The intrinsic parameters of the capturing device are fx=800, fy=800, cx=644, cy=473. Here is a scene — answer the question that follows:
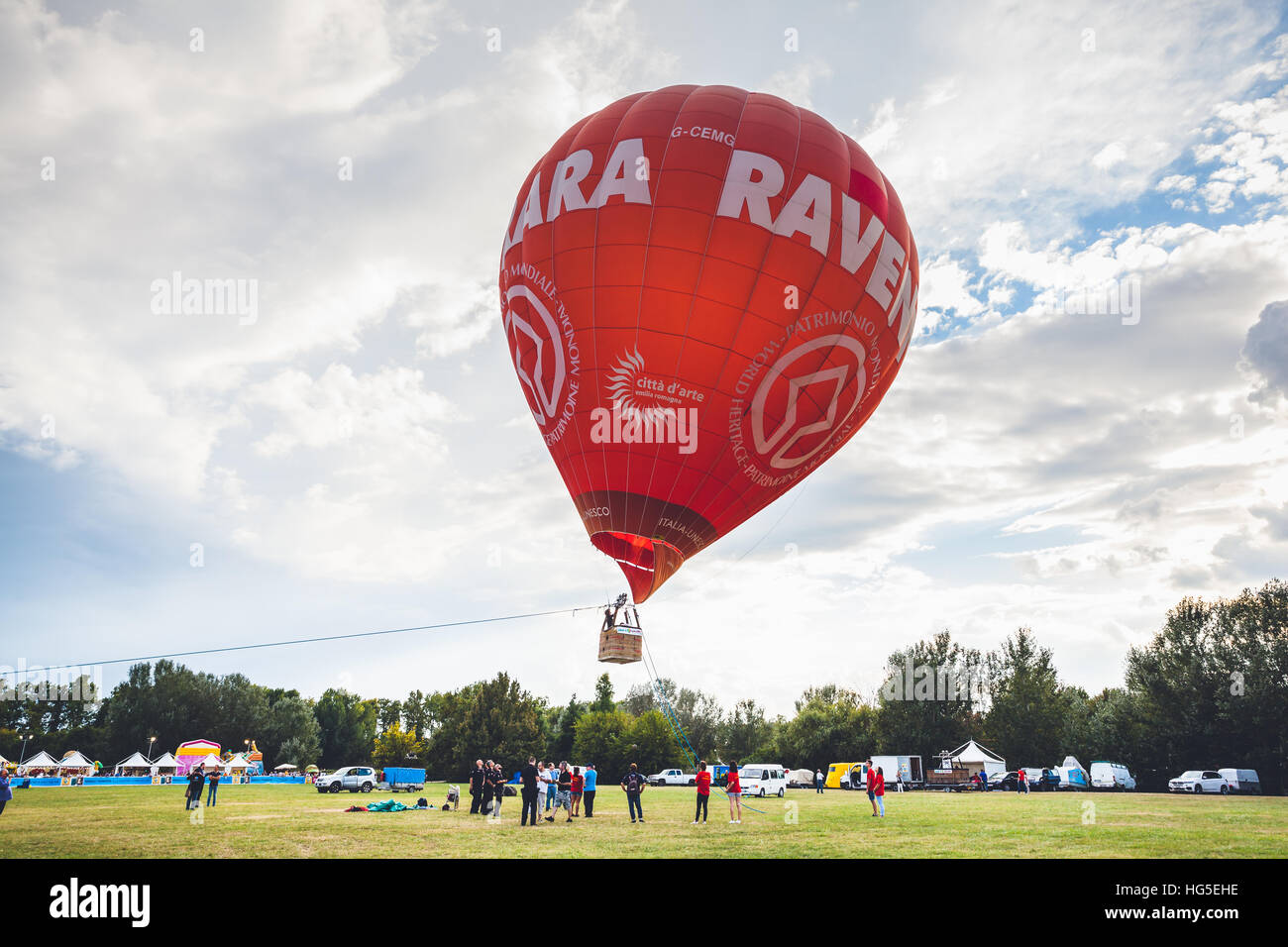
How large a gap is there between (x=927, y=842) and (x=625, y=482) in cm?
803

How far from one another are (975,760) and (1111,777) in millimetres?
7974

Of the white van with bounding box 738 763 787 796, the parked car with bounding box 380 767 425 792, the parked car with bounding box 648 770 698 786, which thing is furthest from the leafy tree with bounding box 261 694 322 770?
the white van with bounding box 738 763 787 796

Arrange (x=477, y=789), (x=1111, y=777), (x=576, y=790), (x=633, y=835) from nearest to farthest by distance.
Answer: (x=633, y=835)
(x=576, y=790)
(x=477, y=789)
(x=1111, y=777)

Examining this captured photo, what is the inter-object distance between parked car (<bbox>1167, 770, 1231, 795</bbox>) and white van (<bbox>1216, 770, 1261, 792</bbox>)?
0.82ft

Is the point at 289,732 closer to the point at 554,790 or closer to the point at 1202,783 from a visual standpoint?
the point at 554,790

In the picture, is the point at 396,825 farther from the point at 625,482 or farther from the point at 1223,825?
the point at 1223,825

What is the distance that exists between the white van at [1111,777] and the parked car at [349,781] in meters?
39.3

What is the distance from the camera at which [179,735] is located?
73812 mm

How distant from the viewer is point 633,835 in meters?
14.8

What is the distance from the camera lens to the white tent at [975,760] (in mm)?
50719

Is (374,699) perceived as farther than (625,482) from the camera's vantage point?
Yes

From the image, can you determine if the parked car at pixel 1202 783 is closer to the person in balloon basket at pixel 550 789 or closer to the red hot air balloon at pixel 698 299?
the person in balloon basket at pixel 550 789

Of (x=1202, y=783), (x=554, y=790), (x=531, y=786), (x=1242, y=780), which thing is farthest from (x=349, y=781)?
(x=1242, y=780)
